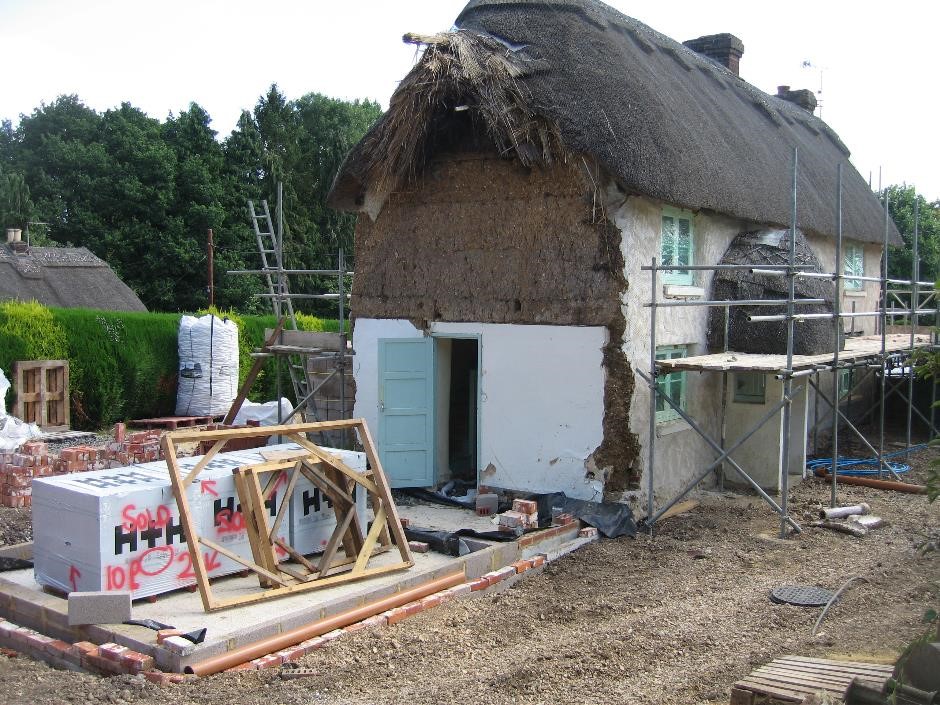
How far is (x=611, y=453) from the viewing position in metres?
9.77

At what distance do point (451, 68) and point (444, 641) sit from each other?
21.2 ft

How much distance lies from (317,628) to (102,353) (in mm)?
13098

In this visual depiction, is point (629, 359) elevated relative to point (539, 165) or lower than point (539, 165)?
lower

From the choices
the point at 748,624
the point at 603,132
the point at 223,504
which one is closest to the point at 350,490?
the point at 223,504

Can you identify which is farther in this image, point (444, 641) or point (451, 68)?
point (451, 68)

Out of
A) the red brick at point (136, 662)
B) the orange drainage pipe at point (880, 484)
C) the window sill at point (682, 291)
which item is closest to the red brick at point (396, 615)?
the red brick at point (136, 662)

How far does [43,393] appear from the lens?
16.5 metres

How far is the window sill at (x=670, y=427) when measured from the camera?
407 inches

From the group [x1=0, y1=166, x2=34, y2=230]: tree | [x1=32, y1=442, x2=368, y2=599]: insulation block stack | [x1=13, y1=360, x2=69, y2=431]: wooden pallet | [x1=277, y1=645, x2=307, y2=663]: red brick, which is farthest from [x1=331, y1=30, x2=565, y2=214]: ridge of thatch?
[x1=0, y1=166, x2=34, y2=230]: tree

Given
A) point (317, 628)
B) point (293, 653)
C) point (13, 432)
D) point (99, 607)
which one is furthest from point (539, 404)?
point (13, 432)

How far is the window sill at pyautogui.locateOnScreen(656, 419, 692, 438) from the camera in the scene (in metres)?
10.3

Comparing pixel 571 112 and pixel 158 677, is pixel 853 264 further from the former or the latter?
pixel 158 677

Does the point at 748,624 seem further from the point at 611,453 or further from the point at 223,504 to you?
the point at 223,504

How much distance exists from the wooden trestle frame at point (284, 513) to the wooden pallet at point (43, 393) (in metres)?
10.1
